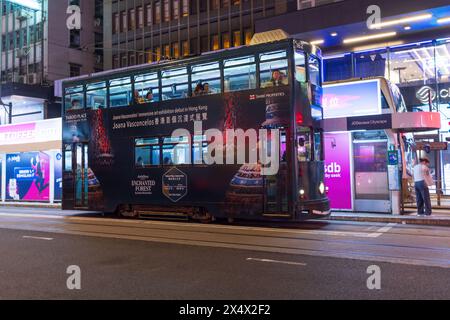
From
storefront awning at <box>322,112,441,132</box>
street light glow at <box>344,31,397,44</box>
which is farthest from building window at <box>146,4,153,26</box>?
storefront awning at <box>322,112,441,132</box>

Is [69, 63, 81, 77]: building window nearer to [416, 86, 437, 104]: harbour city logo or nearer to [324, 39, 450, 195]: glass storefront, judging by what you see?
[324, 39, 450, 195]: glass storefront

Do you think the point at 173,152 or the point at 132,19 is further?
the point at 132,19

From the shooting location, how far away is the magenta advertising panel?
16.4 metres

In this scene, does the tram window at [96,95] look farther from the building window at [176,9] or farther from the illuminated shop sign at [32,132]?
the building window at [176,9]

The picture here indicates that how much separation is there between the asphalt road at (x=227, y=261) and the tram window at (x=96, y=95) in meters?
Result: 4.62

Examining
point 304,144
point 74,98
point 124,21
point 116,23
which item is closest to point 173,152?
point 304,144

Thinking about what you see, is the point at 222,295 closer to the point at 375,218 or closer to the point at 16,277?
the point at 16,277

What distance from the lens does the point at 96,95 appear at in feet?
53.8

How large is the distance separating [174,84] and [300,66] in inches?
155

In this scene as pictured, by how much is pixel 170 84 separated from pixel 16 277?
8481 mm

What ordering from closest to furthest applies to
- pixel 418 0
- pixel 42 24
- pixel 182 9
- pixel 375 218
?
pixel 375 218
pixel 418 0
pixel 182 9
pixel 42 24

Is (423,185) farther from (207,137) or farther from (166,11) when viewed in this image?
(166,11)
